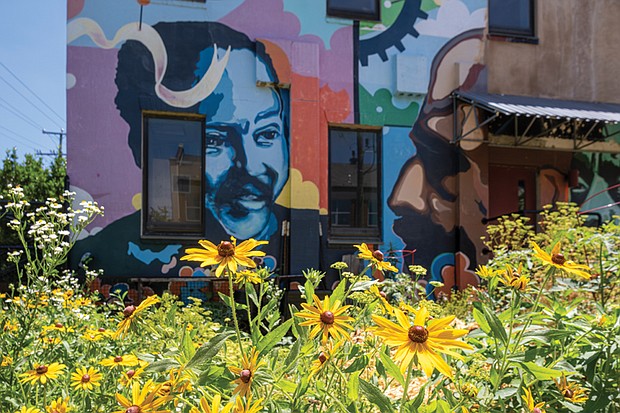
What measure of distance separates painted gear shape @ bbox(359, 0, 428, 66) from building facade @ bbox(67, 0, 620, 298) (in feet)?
0.08

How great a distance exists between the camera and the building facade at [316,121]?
578 cm

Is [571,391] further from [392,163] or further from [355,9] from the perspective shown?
[355,9]

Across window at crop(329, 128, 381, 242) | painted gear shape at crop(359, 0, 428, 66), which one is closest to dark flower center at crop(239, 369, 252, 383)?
window at crop(329, 128, 381, 242)

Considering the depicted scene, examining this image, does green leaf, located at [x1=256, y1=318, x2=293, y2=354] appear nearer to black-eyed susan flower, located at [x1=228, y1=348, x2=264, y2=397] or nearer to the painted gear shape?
black-eyed susan flower, located at [x1=228, y1=348, x2=264, y2=397]

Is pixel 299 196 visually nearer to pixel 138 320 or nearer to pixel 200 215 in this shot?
pixel 200 215

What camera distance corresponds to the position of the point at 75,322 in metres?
2.19

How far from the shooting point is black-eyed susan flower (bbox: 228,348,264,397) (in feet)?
2.89

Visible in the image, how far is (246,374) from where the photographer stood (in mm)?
876

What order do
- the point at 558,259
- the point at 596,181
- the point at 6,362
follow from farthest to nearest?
the point at 596,181
the point at 6,362
the point at 558,259

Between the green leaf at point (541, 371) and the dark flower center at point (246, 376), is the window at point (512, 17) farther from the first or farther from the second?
the dark flower center at point (246, 376)

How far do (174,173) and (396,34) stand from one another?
3.90 meters

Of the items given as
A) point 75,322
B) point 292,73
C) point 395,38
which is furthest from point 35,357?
point 395,38

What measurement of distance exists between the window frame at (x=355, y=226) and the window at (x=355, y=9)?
1667 mm

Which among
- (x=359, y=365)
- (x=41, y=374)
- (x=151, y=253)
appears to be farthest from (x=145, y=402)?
(x=151, y=253)
